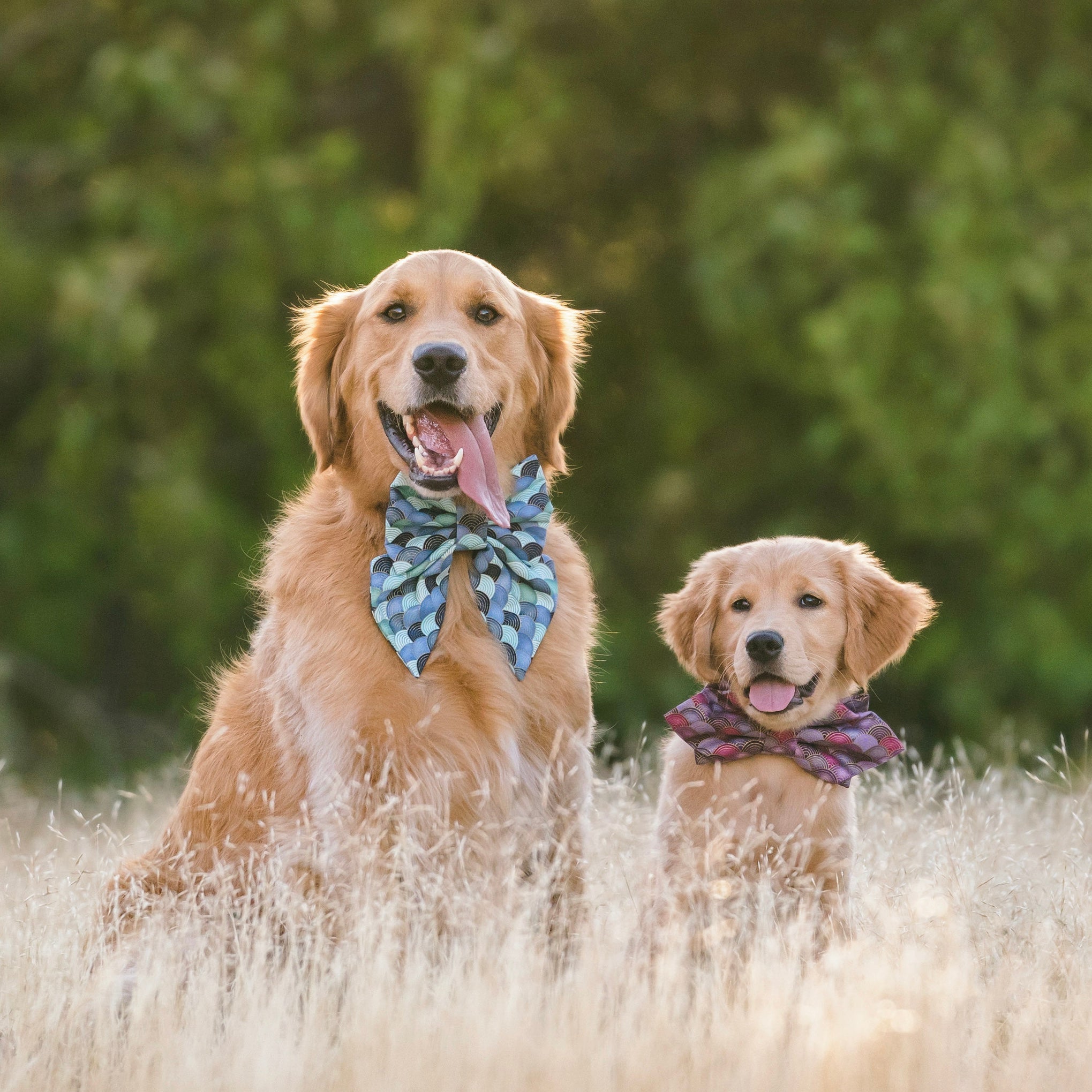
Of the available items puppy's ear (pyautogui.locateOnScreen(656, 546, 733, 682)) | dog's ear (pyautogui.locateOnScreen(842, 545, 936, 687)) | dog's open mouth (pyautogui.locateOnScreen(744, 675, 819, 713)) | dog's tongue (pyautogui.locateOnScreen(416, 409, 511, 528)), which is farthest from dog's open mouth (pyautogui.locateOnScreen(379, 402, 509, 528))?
dog's ear (pyautogui.locateOnScreen(842, 545, 936, 687))

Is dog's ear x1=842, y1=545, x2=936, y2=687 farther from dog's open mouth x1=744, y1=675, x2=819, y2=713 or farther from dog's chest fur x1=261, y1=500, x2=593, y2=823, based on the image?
dog's chest fur x1=261, y1=500, x2=593, y2=823

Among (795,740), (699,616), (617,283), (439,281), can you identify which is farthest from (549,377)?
(617,283)

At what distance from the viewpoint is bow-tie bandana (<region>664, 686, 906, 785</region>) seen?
3.82 m

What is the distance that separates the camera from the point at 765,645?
379 cm

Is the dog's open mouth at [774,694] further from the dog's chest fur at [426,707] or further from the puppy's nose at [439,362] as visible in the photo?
the puppy's nose at [439,362]

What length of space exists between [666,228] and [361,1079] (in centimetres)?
795

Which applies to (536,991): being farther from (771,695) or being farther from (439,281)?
(439,281)

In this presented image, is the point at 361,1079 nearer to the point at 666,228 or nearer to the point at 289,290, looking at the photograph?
the point at 289,290

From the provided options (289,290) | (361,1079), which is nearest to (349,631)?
(361,1079)

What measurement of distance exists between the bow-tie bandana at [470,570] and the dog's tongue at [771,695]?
0.56 metres

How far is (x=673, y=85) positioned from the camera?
9805 mm

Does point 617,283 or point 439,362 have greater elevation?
point 617,283

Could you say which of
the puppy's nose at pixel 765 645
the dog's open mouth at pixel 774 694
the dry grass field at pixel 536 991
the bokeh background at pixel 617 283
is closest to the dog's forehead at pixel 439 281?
the puppy's nose at pixel 765 645

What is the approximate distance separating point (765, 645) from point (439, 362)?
3.54 ft
